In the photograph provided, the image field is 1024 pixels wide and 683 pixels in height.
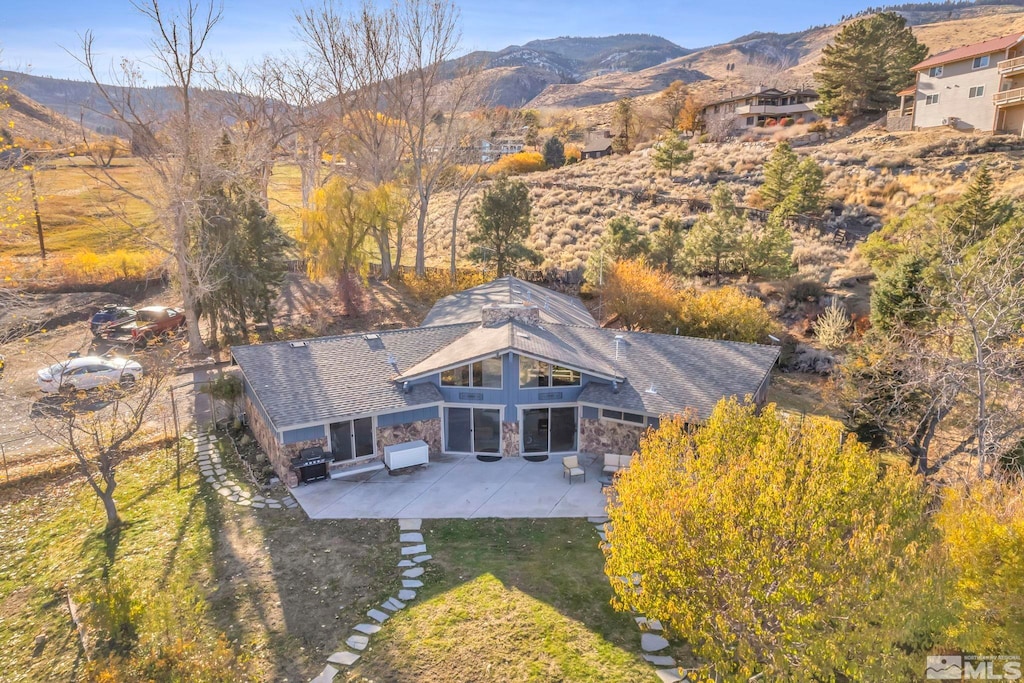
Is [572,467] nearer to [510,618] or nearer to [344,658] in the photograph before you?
[510,618]

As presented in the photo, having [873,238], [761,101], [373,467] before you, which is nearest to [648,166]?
[761,101]

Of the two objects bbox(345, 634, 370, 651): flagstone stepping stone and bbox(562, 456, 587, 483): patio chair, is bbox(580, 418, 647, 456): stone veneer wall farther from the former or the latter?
bbox(345, 634, 370, 651): flagstone stepping stone

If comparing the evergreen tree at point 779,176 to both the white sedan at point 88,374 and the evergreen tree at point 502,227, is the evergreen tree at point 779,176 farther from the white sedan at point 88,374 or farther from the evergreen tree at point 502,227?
the white sedan at point 88,374

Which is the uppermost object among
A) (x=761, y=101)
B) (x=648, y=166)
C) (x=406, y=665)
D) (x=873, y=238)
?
(x=761, y=101)

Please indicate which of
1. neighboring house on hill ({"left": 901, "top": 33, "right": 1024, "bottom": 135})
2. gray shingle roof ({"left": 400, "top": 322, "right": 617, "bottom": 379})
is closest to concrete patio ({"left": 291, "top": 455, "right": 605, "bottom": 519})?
gray shingle roof ({"left": 400, "top": 322, "right": 617, "bottom": 379})

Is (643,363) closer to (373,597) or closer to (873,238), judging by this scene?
(373,597)
